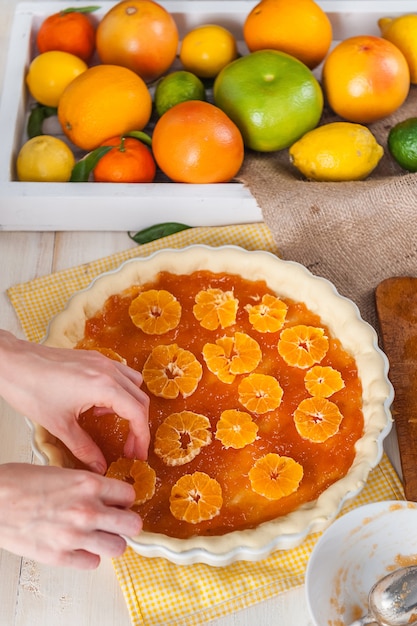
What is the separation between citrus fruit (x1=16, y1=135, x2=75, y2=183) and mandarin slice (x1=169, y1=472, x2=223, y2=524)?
868 mm

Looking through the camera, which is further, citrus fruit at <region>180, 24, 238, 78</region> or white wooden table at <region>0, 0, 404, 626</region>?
citrus fruit at <region>180, 24, 238, 78</region>

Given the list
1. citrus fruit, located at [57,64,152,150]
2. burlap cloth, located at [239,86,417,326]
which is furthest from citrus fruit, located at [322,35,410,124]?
citrus fruit, located at [57,64,152,150]

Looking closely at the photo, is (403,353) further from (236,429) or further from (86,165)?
(86,165)

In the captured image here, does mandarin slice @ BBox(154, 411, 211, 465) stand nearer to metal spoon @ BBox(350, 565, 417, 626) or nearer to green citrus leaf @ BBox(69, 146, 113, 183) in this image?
metal spoon @ BBox(350, 565, 417, 626)

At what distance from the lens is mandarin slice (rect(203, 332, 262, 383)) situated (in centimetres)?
159

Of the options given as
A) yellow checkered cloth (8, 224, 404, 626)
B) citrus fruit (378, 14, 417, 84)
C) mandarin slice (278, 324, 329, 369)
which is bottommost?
yellow checkered cloth (8, 224, 404, 626)

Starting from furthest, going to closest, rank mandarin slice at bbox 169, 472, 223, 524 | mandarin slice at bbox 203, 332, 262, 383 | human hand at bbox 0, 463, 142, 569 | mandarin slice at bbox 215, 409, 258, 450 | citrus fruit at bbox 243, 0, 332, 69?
citrus fruit at bbox 243, 0, 332, 69 → mandarin slice at bbox 203, 332, 262, 383 → mandarin slice at bbox 215, 409, 258, 450 → mandarin slice at bbox 169, 472, 223, 524 → human hand at bbox 0, 463, 142, 569

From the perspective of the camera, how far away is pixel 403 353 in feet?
5.36

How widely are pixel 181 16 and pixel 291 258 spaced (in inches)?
35.9

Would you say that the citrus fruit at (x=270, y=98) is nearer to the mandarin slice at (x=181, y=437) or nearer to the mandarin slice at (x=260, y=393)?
the mandarin slice at (x=260, y=393)

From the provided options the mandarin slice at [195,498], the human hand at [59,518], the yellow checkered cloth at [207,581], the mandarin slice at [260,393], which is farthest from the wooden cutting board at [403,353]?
the human hand at [59,518]

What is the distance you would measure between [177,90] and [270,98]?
0.26 m

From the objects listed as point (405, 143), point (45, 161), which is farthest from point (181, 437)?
point (405, 143)

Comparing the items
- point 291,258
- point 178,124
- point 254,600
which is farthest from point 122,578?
point 178,124
